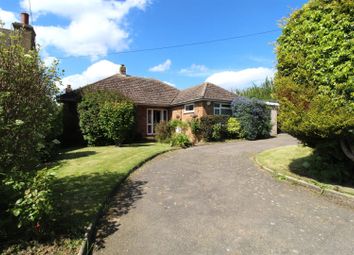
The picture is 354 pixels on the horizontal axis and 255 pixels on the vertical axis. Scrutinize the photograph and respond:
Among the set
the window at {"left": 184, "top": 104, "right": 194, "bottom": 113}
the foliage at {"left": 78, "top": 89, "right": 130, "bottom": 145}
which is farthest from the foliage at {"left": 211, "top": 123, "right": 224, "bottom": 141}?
the foliage at {"left": 78, "top": 89, "right": 130, "bottom": 145}

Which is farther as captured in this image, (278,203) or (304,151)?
(304,151)

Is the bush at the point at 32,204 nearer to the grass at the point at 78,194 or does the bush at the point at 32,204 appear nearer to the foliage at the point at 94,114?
the grass at the point at 78,194

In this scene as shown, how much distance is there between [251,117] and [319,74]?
11749mm

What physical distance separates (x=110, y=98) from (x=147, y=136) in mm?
5249

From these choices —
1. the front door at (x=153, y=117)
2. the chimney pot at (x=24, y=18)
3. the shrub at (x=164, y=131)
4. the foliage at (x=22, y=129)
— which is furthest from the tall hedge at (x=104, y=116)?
the foliage at (x=22, y=129)

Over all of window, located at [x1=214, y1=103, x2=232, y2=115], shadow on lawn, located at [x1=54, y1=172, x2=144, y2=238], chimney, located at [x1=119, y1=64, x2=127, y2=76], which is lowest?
shadow on lawn, located at [x1=54, y1=172, x2=144, y2=238]

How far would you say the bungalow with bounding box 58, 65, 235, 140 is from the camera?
1857 centimetres

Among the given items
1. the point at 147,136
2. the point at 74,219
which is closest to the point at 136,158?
the point at 74,219

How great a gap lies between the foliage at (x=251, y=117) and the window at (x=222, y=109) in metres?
0.61

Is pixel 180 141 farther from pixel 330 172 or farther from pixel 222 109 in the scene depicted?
pixel 330 172

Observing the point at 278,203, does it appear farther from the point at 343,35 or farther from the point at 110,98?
the point at 110,98

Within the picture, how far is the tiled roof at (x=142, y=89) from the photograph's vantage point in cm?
2059

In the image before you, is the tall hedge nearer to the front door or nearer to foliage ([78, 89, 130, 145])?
foliage ([78, 89, 130, 145])

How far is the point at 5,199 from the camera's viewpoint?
4.66 m
